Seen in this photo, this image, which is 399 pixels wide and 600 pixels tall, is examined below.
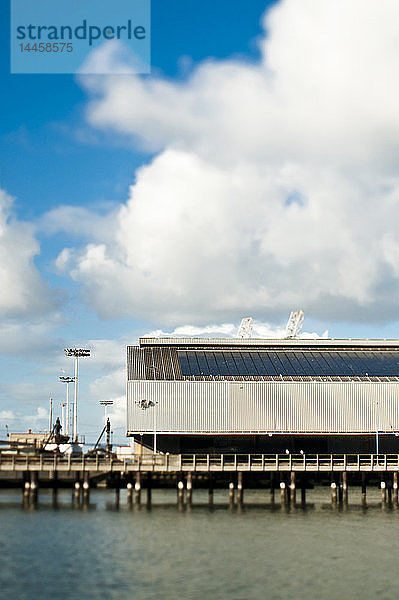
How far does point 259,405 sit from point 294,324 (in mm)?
→ 27401

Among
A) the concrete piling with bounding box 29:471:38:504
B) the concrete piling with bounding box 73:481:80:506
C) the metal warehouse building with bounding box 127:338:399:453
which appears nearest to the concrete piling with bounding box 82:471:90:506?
the concrete piling with bounding box 73:481:80:506

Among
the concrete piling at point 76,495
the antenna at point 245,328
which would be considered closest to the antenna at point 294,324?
the antenna at point 245,328

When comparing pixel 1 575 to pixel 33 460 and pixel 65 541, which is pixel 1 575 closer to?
pixel 65 541

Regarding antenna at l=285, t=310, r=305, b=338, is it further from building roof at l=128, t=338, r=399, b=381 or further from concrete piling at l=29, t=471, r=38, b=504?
concrete piling at l=29, t=471, r=38, b=504

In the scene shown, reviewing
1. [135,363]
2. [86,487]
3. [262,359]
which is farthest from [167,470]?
[262,359]

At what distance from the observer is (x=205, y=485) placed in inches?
3959

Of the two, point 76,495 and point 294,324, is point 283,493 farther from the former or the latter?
point 294,324

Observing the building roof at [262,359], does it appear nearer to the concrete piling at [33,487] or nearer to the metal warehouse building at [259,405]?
the metal warehouse building at [259,405]

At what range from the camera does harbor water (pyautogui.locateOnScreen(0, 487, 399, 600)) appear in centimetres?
4494

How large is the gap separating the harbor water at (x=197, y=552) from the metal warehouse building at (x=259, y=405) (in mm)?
24950

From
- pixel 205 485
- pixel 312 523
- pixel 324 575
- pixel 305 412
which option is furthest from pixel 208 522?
pixel 305 412

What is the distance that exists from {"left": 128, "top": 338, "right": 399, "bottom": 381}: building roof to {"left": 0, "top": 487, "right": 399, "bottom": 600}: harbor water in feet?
102

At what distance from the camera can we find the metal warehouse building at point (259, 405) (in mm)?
104375

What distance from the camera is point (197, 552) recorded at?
54938 millimetres
